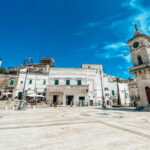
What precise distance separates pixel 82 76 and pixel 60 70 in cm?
747

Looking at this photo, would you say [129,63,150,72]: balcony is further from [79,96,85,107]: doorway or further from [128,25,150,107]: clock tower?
[79,96,85,107]: doorway

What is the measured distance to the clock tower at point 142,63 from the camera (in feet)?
51.0

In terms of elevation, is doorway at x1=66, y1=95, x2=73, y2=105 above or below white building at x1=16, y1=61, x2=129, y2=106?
below

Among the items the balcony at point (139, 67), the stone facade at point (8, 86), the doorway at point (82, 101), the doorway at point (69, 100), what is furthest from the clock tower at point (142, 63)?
the stone facade at point (8, 86)

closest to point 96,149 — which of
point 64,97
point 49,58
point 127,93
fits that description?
point 64,97

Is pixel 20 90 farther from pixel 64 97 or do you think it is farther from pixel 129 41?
pixel 129 41

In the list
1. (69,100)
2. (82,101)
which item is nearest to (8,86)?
(69,100)

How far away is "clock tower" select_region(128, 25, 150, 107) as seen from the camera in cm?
1554

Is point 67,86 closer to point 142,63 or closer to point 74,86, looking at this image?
point 74,86

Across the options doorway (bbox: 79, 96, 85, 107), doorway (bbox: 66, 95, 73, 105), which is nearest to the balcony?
doorway (bbox: 79, 96, 85, 107)

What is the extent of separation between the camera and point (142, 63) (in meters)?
17.2

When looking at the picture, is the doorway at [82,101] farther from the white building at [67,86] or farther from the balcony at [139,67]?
the balcony at [139,67]

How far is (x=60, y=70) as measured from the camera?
32.5 meters

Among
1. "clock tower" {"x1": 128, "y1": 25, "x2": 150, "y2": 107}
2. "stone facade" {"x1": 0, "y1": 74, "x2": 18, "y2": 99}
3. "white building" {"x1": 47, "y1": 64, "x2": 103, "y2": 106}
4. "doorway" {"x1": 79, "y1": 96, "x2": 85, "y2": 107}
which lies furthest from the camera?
"stone facade" {"x1": 0, "y1": 74, "x2": 18, "y2": 99}
